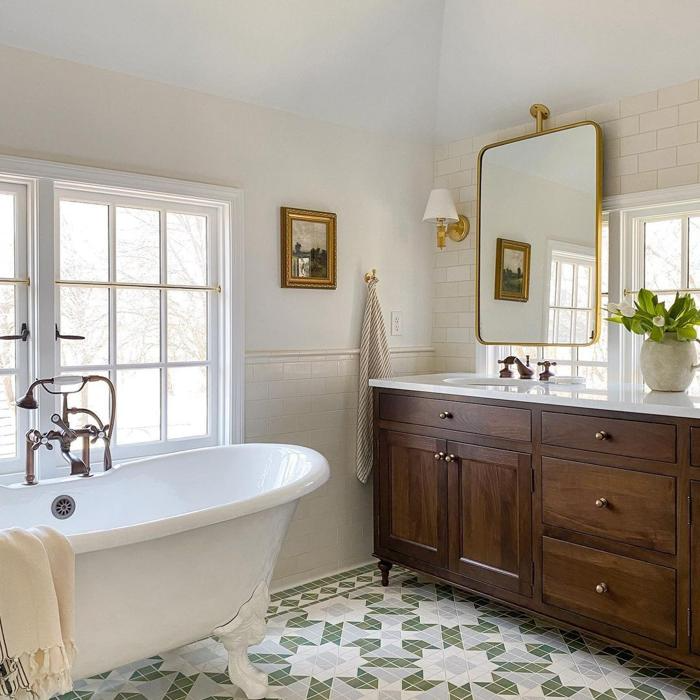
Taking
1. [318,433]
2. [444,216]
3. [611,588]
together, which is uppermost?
[444,216]

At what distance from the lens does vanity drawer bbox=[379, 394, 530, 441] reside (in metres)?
2.81

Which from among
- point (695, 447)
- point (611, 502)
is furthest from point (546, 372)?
point (695, 447)

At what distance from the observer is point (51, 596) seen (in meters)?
1.70

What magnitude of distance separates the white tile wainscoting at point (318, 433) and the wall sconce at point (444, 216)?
26.6 inches

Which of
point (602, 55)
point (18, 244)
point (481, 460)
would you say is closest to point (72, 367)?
point (18, 244)

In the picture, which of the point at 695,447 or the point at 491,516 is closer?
the point at 695,447

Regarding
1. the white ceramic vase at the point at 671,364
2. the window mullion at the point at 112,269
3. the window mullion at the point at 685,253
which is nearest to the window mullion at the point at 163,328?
the window mullion at the point at 112,269

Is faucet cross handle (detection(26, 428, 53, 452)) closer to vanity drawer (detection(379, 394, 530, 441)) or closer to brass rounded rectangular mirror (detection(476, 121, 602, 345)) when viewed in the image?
vanity drawer (detection(379, 394, 530, 441))

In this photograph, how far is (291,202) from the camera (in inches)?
132

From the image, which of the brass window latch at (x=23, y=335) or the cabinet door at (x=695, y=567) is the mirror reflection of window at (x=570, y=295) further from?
the brass window latch at (x=23, y=335)

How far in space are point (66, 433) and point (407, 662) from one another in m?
1.51

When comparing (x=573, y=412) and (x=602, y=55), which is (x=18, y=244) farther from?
(x=602, y=55)

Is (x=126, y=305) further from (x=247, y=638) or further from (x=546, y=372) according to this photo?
(x=546, y=372)

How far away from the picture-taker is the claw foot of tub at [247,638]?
2.33 meters
